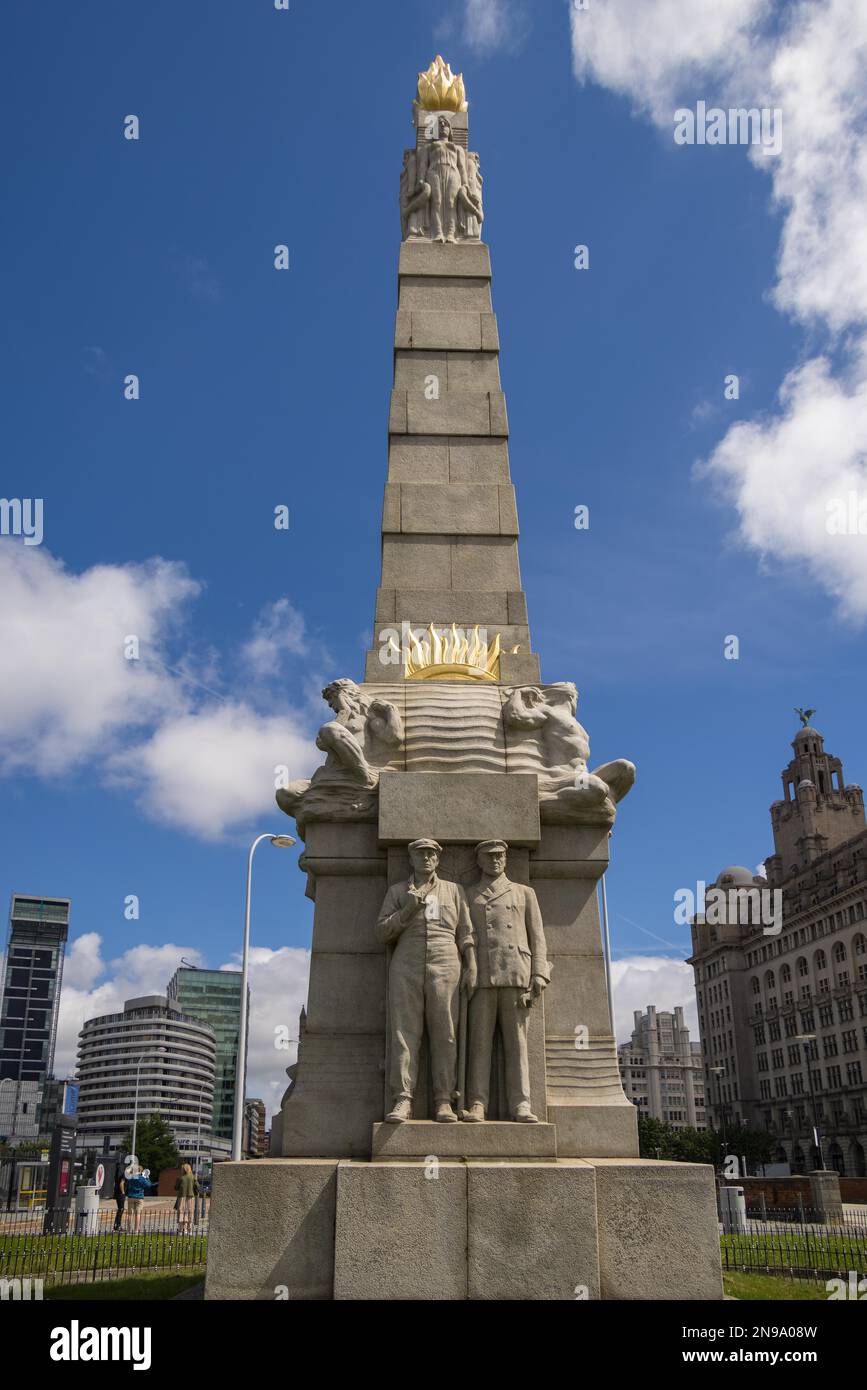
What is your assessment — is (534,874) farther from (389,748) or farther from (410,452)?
(410,452)

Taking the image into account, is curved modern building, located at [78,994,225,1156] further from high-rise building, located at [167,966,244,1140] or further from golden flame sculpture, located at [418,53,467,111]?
golden flame sculpture, located at [418,53,467,111]

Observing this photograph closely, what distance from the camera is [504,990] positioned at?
926cm

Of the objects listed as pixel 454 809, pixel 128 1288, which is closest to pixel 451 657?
pixel 454 809

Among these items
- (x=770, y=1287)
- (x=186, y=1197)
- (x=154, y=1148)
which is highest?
(x=154, y=1148)

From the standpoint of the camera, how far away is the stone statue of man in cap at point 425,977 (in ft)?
29.7

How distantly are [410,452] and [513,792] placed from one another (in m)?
5.90

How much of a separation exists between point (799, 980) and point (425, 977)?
347 ft

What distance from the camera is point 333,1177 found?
8.43 m

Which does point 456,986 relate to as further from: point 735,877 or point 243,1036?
point 735,877

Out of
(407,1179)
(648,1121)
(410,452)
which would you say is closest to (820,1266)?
(407,1179)

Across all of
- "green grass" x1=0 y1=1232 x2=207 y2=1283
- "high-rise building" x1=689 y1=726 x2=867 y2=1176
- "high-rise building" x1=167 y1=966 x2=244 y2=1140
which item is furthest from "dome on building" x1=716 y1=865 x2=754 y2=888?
"green grass" x1=0 y1=1232 x2=207 y2=1283

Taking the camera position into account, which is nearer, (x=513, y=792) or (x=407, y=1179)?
(x=407, y=1179)

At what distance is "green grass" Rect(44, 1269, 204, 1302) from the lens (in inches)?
443

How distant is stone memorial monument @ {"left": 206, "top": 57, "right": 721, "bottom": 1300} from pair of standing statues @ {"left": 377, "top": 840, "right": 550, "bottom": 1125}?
0.07 ft
